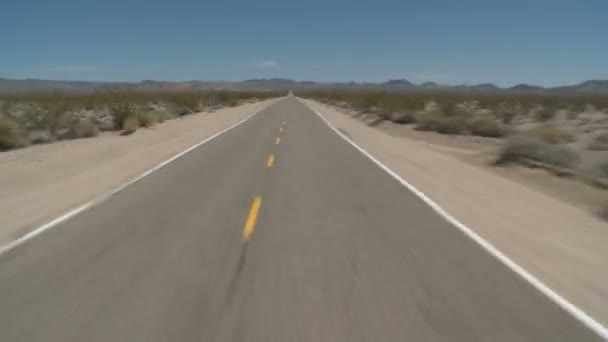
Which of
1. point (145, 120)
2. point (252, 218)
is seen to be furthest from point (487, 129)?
point (252, 218)

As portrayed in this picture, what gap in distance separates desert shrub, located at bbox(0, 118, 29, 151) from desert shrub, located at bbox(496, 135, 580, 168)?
1866cm

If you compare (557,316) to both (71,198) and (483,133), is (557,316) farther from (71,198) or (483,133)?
(483,133)

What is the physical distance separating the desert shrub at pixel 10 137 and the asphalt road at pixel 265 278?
1473 centimetres

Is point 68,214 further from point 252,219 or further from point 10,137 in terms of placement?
point 10,137

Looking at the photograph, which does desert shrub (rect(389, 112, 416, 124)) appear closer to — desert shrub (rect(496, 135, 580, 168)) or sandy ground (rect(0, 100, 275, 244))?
sandy ground (rect(0, 100, 275, 244))

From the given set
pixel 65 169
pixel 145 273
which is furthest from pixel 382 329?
pixel 65 169

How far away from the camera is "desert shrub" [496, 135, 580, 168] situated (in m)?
16.9

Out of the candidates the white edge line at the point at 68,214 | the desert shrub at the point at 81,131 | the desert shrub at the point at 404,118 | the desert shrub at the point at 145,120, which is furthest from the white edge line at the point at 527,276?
the desert shrub at the point at 404,118

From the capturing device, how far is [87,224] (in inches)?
369

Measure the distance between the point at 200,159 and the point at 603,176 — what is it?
1135 centimetres

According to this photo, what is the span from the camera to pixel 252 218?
9.85m

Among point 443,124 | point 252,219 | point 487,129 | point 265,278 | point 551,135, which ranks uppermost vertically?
point 265,278

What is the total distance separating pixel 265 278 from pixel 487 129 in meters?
25.0

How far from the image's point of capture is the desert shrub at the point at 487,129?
2916cm
